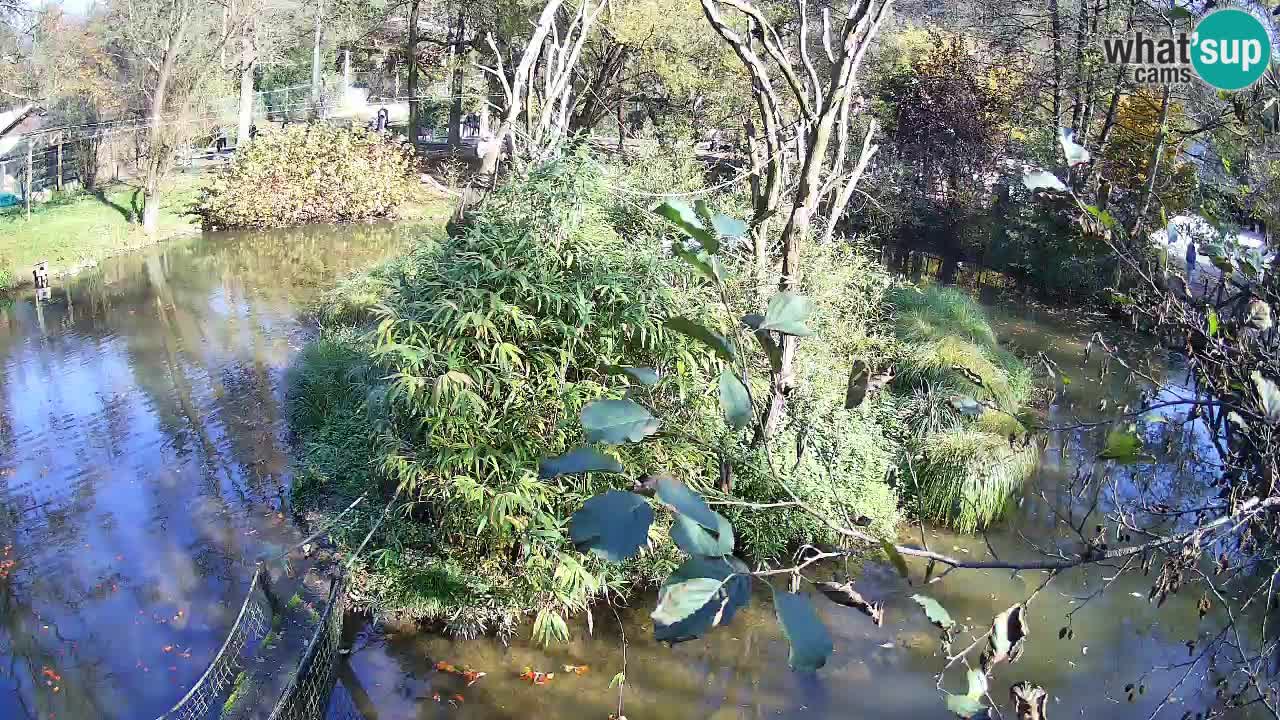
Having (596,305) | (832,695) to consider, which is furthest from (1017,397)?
(596,305)

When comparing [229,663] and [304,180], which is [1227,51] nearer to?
[229,663]

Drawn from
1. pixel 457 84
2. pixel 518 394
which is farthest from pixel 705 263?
pixel 457 84

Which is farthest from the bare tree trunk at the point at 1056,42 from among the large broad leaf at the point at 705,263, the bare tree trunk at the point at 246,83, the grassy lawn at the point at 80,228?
the large broad leaf at the point at 705,263

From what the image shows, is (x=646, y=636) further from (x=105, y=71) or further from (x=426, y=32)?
(x=105, y=71)

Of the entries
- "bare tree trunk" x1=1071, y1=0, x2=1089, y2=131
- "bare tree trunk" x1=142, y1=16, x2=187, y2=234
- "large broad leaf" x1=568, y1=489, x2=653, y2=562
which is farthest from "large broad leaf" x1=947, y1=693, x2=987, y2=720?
"bare tree trunk" x1=142, y1=16, x2=187, y2=234

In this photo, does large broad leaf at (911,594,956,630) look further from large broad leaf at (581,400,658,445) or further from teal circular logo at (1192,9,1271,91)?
teal circular logo at (1192,9,1271,91)

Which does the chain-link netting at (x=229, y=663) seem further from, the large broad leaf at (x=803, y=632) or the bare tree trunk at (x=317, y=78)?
the bare tree trunk at (x=317, y=78)
